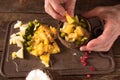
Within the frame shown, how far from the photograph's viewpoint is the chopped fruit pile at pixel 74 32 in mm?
1045

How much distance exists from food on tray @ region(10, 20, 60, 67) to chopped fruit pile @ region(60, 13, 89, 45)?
78mm

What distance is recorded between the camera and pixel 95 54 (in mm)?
1126

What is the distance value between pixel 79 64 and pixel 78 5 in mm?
345

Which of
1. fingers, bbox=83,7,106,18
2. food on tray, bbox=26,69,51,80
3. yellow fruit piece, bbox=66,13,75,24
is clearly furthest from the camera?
fingers, bbox=83,7,106,18

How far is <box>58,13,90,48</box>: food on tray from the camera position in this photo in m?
A: 1.04

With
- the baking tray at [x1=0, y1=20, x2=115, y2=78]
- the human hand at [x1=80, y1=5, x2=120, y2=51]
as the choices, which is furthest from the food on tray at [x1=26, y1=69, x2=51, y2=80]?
the human hand at [x1=80, y1=5, x2=120, y2=51]

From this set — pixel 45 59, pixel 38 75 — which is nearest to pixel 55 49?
pixel 45 59

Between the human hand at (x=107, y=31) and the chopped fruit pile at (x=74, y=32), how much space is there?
0.04m

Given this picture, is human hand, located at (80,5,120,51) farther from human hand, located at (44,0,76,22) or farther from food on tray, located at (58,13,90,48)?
human hand, located at (44,0,76,22)

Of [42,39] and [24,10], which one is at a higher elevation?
[24,10]

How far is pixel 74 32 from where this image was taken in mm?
1050

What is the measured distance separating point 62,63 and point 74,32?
149 millimetres

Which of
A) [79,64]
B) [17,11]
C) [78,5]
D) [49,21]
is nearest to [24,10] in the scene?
[17,11]

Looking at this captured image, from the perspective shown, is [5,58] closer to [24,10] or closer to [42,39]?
[42,39]
